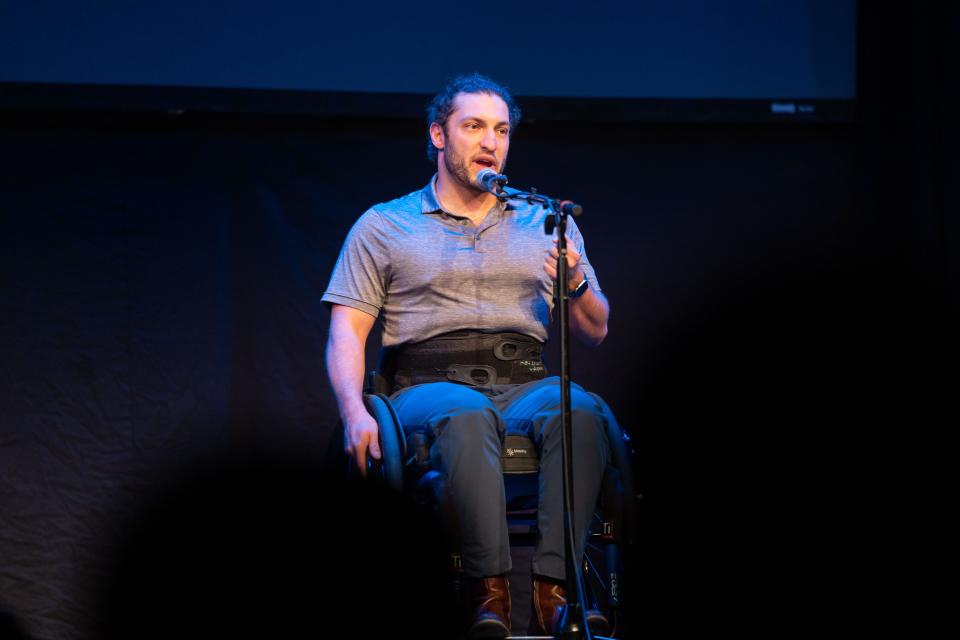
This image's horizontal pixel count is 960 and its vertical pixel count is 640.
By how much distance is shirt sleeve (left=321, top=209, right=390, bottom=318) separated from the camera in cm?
224

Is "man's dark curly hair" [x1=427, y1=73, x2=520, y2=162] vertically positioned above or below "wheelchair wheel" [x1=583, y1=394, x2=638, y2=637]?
above

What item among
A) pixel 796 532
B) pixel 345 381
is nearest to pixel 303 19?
pixel 345 381

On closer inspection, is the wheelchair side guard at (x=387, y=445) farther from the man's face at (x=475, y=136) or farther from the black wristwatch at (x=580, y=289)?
the man's face at (x=475, y=136)

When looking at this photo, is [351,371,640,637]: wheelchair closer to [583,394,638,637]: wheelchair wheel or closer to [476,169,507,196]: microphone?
[583,394,638,637]: wheelchair wheel

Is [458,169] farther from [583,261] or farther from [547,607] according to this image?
[547,607]

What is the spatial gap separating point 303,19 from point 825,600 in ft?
7.69

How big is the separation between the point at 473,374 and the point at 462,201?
0.43 m

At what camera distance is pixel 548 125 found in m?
3.05

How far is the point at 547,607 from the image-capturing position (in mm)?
1817

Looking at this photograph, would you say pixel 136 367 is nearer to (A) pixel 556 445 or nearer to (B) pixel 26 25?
(B) pixel 26 25

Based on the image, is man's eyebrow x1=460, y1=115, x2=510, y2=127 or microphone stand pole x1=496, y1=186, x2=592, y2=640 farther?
man's eyebrow x1=460, y1=115, x2=510, y2=127

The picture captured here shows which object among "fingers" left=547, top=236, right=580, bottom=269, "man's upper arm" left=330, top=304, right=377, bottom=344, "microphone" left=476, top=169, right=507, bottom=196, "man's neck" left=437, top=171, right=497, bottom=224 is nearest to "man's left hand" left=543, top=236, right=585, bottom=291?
"fingers" left=547, top=236, right=580, bottom=269


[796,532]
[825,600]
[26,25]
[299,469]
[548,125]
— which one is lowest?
[825,600]

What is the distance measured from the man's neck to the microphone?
0.74ft
